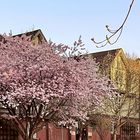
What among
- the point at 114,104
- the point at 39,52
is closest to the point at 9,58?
the point at 39,52

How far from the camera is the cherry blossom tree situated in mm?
23141

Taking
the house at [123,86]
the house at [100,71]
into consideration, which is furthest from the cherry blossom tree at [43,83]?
the house at [123,86]

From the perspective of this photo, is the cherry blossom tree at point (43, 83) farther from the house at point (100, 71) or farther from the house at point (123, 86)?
A: the house at point (123, 86)

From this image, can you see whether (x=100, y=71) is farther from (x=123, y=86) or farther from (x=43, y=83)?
(x=43, y=83)

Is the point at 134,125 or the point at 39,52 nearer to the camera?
the point at 39,52

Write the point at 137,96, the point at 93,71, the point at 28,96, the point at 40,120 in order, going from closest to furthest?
the point at 28,96 < the point at 40,120 < the point at 93,71 < the point at 137,96

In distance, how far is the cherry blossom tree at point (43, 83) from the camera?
911 inches

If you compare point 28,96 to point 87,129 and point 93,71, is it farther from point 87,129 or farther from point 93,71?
point 87,129

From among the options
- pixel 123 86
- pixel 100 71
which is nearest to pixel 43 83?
pixel 100 71

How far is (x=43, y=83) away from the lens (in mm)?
Result: 23203

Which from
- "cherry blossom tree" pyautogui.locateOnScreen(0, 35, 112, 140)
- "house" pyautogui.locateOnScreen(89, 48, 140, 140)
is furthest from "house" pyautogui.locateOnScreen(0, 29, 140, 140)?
"cherry blossom tree" pyautogui.locateOnScreen(0, 35, 112, 140)

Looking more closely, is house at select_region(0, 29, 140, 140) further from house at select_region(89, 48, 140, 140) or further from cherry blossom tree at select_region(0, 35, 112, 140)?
cherry blossom tree at select_region(0, 35, 112, 140)

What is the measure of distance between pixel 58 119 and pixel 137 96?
508 inches

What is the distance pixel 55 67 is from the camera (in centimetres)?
2347
